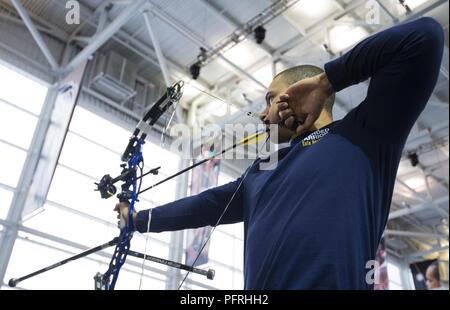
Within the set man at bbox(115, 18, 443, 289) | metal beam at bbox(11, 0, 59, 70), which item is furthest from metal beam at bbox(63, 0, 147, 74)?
man at bbox(115, 18, 443, 289)

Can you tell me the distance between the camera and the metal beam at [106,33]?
20.4ft

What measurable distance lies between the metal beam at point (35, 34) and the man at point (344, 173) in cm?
472

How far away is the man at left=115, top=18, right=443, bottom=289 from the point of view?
79 centimetres

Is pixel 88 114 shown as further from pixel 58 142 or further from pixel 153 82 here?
pixel 58 142

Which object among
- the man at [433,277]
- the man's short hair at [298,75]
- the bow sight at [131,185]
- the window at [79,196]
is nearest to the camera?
the man's short hair at [298,75]

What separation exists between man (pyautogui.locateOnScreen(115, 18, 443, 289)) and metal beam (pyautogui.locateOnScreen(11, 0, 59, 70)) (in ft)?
15.5

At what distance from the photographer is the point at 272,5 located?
19.5 feet

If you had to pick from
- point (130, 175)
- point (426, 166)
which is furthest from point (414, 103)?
point (426, 166)

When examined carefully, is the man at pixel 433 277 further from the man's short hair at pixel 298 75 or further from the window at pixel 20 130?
the man's short hair at pixel 298 75

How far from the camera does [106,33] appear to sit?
21.9 feet

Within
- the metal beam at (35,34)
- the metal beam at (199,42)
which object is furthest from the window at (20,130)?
the metal beam at (199,42)

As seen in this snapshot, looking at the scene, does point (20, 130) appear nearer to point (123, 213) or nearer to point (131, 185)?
→ point (131, 185)

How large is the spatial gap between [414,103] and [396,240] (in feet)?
49.8

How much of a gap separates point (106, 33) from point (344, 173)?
642 cm
